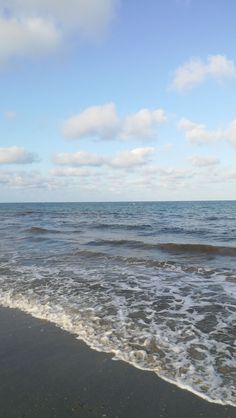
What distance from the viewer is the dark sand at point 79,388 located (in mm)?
3928

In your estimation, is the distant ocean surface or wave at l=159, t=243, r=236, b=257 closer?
the distant ocean surface

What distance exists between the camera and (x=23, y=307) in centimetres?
809

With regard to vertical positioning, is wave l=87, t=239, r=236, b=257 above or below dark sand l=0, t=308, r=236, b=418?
above

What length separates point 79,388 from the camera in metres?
4.44

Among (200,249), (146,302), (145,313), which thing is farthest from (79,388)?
(200,249)

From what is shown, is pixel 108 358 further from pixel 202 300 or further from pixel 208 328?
pixel 202 300

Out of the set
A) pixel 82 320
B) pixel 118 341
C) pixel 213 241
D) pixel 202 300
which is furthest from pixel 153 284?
pixel 213 241

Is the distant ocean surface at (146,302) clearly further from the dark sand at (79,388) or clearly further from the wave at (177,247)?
the dark sand at (79,388)

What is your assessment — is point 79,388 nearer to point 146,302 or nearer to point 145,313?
point 145,313

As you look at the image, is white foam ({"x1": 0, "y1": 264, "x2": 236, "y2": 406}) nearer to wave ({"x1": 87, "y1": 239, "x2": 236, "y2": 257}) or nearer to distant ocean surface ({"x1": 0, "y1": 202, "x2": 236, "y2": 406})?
distant ocean surface ({"x1": 0, "y1": 202, "x2": 236, "y2": 406})

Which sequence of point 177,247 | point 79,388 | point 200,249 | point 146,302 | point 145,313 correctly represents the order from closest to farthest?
point 79,388
point 145,313
point 146,302
point 200,249
point 177,247

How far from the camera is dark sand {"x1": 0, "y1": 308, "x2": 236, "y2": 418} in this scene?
3.93m

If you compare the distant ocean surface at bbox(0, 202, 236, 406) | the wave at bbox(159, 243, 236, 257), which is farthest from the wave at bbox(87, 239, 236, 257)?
the distant ocean surface at bbox(0, 202, 236, 406)

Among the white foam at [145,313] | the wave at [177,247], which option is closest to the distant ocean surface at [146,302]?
the white foam at [145,313]
